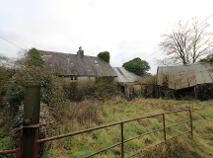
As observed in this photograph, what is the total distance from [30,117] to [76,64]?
2330cm

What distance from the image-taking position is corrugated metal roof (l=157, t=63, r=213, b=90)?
18.1m

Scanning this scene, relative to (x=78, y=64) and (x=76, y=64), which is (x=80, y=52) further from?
(x=76, y=64)

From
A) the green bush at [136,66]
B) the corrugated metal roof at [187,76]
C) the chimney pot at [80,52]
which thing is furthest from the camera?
the green bush at [136,66]

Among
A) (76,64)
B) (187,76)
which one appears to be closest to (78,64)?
(76,64)

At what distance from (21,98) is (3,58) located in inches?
128

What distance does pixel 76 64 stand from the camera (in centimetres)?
2445

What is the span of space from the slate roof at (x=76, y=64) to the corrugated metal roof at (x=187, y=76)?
8.89 metres

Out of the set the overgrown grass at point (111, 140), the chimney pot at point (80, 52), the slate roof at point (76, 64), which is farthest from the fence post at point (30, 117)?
the chimney pot at point (80, 52)

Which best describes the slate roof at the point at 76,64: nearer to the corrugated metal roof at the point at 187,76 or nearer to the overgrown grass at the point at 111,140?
the corrugated metal roof at the point at 187,76

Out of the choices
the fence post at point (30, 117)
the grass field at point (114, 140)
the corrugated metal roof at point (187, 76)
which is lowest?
the grass field at point (114, 140)

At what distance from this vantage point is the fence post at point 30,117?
1550 mm

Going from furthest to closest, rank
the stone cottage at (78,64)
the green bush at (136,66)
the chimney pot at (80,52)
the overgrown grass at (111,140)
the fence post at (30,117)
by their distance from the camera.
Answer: the green bush at (136,66) < the chimney pot at (80,52) < the stone cottage at (78,64) < the overgrown grass at (111,140) < the fence post at (30,117)

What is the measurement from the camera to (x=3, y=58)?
24.1ft

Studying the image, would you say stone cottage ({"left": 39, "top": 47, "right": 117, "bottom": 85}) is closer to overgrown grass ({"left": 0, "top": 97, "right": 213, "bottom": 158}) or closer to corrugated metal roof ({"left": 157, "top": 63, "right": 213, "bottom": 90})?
corrugated metal roof ({"left": 157, "top": 63, "right": 213, "bottom": 90})
